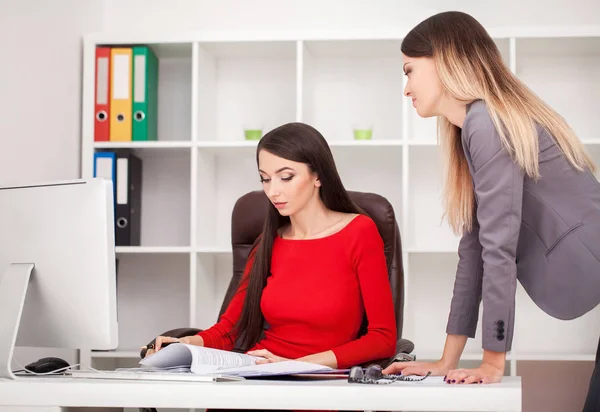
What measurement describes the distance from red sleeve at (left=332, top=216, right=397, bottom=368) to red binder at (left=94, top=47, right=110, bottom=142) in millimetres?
1612

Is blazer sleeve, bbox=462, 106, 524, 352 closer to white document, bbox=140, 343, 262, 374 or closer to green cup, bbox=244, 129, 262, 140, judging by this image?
white document, bbox=140, 343, 262, 374

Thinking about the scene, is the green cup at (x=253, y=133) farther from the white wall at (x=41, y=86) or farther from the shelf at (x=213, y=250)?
the white wall at (x=41, y=86)

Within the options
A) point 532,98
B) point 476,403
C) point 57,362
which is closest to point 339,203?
point 532,98

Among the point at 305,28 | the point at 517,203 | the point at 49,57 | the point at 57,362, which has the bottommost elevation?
the point at 57,362

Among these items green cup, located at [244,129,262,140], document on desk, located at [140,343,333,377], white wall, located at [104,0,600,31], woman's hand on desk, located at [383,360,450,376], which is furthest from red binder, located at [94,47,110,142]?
woman's hand on desk, located at [383,360,450,376]

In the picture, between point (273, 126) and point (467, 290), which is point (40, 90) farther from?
point (467, 290)

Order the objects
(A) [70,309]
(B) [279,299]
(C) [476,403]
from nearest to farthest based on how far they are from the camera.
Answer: (C) [476,403] < (A) [70,309] < (B) [279,299]

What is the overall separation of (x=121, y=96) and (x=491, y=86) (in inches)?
84.8

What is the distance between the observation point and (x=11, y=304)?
5.06 ft

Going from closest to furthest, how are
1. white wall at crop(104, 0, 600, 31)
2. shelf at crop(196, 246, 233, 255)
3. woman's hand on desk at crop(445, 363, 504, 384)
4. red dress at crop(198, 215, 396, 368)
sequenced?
woman's hand on desk at crop(445, 363, 504, 384)
red dress at crop(198, 215, 396, 368)
shelf at crop(196, 246, 233, 255)
white wall at crop(104, 0, 600, 31)

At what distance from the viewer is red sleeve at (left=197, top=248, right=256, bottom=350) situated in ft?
7.23

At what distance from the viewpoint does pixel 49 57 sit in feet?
10.2

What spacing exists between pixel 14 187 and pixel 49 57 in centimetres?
167

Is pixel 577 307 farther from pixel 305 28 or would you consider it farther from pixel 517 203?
pixel 305 28
